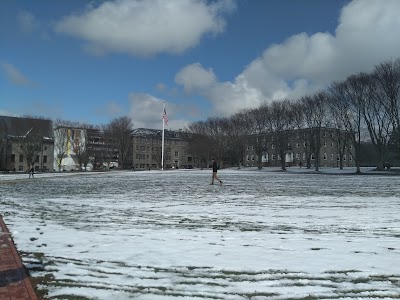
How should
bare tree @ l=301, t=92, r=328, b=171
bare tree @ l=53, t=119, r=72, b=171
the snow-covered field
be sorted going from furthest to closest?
bare tree @ l=53, t=119, r=72, b=171, bare tree @ l=301, t=92, r=328, b=171, the snow-covered field

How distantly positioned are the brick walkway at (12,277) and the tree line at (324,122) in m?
52.0

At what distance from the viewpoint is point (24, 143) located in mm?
75688

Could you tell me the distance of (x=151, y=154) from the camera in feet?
454

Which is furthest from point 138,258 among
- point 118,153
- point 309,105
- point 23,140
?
point 118,153

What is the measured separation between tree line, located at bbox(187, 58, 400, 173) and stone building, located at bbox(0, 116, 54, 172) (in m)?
36.6

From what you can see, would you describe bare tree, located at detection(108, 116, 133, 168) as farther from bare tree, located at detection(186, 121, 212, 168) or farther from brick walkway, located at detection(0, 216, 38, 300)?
brick walkway, located at detection(0, 216, 38, 300)

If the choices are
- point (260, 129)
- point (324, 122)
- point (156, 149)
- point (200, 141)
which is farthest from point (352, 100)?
point (156, 149)

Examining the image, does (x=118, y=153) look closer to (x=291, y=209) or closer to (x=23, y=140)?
(x=23, y=140)

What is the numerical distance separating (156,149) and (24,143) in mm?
63225

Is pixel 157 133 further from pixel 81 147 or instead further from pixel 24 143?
pixel 24 143

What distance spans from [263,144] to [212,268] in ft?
258

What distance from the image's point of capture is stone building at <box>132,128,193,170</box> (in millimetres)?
135625

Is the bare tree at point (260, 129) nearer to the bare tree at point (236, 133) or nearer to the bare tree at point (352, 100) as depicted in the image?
the bare tree at point (236, 133)

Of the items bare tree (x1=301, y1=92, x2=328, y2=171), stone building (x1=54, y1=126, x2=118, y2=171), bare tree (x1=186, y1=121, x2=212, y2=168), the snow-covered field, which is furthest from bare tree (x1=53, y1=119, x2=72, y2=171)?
the snow-covered field
